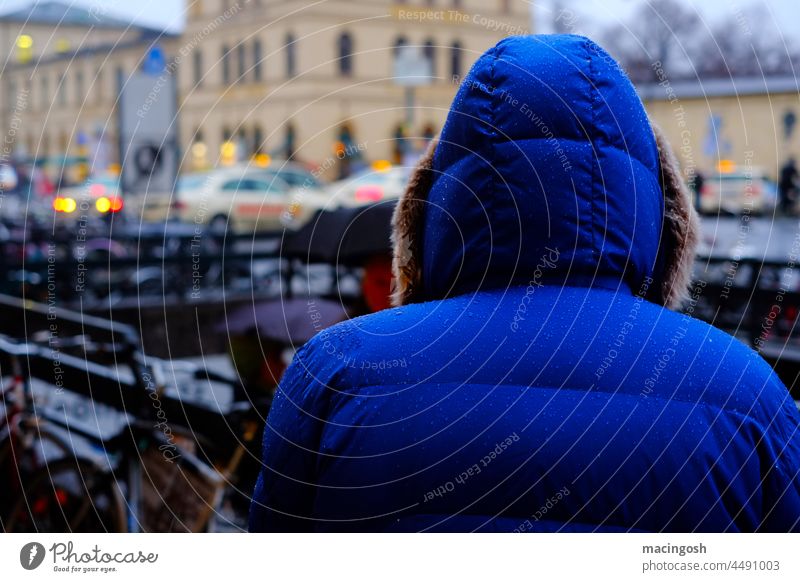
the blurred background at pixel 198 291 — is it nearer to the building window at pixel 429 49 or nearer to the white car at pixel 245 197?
the building window at pixel 429 49

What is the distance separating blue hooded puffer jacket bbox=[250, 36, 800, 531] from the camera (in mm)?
1312

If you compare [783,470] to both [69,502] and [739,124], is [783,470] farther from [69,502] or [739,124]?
[739,124]

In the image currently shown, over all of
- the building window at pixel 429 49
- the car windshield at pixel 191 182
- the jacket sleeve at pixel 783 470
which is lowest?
the car windshield at pixel 191 182

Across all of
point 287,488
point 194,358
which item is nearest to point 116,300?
point 194,358

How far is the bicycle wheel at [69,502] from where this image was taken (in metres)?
3.47

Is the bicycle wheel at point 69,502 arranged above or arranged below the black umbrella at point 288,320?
below

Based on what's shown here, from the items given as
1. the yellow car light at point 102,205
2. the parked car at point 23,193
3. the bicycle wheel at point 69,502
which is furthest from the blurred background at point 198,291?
the parked car at point 23,193

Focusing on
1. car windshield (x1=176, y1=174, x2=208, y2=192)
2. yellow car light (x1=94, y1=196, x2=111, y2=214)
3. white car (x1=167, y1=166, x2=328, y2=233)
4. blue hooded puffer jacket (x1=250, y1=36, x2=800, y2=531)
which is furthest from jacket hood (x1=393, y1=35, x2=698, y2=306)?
car windshield (x1=176, y1=174, x2=208, y2=192)

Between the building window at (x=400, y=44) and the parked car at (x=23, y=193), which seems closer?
the building window at (x=400, y=44)

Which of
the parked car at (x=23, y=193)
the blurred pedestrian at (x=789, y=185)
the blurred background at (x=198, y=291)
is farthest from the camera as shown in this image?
the blurred pedestrian at (x=789, y=185)

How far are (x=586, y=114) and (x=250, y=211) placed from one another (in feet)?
63.3

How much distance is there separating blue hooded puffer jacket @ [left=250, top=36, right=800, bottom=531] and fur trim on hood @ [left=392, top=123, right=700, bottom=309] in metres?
0.09

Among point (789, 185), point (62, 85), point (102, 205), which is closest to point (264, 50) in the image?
point (62, 85)

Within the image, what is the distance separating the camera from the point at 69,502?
3.71 metres
